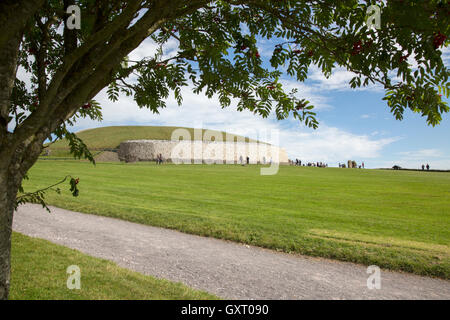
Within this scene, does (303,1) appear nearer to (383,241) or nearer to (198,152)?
(383,241)

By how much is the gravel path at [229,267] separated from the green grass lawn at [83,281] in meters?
0.50

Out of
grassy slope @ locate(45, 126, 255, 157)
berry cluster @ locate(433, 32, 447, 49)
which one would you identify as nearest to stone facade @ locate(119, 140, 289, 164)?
grassy slope @ locate(45, 126, 255, 157)

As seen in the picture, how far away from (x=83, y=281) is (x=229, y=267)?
287 centimetres

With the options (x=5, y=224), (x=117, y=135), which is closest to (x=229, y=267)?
(x=5, y=224)

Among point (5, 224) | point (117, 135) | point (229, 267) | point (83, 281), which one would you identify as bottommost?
point (229, 267)

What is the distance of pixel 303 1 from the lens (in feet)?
13.0

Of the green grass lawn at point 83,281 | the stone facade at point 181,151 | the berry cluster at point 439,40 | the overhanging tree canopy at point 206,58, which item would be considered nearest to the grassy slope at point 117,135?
the stone facade at point 181,151

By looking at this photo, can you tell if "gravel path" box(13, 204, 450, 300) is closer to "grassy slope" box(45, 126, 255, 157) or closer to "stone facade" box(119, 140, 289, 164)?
"stone facade" box(119, 140, 289, 164)

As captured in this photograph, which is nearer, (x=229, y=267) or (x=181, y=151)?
(x=229, y=267)

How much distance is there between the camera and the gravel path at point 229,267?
18.1 feet

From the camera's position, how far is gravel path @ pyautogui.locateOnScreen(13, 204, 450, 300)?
551 centimetres

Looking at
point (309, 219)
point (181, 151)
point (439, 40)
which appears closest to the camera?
point (439, 40)

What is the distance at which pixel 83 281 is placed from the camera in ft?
17.2

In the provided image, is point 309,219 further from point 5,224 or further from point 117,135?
point 117,135
